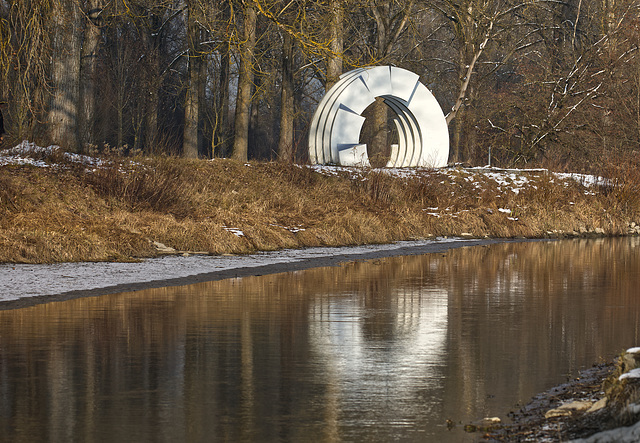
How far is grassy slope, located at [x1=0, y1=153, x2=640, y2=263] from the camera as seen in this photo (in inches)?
699

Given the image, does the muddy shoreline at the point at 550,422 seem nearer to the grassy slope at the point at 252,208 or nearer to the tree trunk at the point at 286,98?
the grassy slope at the point at 252,208

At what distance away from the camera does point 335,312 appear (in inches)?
460

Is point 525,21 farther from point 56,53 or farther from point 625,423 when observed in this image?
point 625,423

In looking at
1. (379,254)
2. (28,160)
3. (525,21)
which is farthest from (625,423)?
(525,21)

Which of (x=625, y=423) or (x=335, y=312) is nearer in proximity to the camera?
(x=625, y=423)

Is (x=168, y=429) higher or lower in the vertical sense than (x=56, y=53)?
lower

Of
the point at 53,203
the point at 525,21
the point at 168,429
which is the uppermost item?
the point at 525,21

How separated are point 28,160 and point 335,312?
12.6m

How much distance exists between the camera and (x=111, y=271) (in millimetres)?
15211

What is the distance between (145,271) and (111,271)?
556mm

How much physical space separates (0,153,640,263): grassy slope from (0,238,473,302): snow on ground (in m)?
0.73

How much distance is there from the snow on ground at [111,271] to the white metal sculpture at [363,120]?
12.5m

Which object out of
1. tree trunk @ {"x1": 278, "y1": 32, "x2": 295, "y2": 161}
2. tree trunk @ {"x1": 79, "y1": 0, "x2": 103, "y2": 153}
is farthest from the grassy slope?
tree trunk @ {"x1": 278, "y1": 32, "x2": 295, "y2": 161}

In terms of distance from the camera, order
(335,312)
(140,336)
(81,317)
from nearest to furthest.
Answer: (140,336), (81,317), (335,312)
